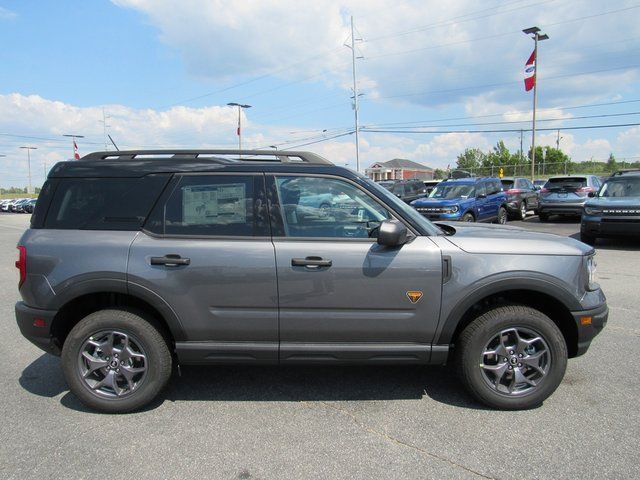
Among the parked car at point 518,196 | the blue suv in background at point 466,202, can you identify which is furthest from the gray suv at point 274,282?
the parked car at point 518,196

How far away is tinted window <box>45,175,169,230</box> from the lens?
3.65 meters

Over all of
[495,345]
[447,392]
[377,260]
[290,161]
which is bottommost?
[447,392]

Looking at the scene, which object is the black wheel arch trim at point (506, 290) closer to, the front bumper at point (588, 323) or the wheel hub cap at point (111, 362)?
the front bumper at point (588, 323)

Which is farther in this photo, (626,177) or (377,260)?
(626,177)

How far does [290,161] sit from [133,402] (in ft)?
7.21

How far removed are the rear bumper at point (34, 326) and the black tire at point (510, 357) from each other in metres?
3.11

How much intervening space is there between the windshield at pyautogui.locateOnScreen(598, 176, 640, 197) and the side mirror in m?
10.7

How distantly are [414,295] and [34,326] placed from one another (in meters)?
2.86

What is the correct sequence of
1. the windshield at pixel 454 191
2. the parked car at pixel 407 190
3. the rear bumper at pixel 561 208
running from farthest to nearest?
1. the parked car at pixel 407 190
2. the rear bumper at pixel 561 208
3. the windshield at pixel 454 191

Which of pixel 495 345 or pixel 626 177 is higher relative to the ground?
pixel 626 177

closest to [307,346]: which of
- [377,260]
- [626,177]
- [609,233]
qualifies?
[377,260]

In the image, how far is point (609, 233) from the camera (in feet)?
36.8

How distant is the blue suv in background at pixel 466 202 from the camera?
1504 centimetres

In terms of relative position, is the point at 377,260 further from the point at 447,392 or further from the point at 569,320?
the point at 569,320
